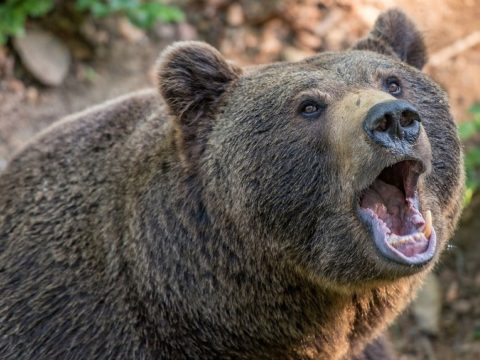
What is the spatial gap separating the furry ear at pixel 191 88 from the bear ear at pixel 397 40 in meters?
0.89

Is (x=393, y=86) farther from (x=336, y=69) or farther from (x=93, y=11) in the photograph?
(x=93, y=11)

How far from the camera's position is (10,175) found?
5.53 m

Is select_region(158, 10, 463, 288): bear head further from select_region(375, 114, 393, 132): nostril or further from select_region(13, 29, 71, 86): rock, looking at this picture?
select_region(13, 29, 71, 86): rock

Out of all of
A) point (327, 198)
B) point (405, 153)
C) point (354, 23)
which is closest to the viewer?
point (405, 153)

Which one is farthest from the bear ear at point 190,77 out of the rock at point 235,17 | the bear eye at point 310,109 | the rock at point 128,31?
the rock at point 235,17

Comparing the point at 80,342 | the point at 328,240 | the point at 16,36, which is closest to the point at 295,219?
the point at 328,240

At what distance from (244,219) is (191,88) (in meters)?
0.78

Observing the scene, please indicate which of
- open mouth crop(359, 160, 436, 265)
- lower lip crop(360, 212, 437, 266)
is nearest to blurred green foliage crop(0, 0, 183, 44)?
open mouth crop(359, 160, 436, 265)

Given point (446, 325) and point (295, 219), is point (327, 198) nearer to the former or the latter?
point (295, 219)

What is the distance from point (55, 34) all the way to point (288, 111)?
481 centimetres

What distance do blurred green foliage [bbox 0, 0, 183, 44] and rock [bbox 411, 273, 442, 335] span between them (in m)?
3.31

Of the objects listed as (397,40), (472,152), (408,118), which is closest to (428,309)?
(472,152)

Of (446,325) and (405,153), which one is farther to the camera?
(446,325)

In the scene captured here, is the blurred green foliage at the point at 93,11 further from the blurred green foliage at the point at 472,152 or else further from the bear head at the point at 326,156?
the bear head at the point at 326,156
